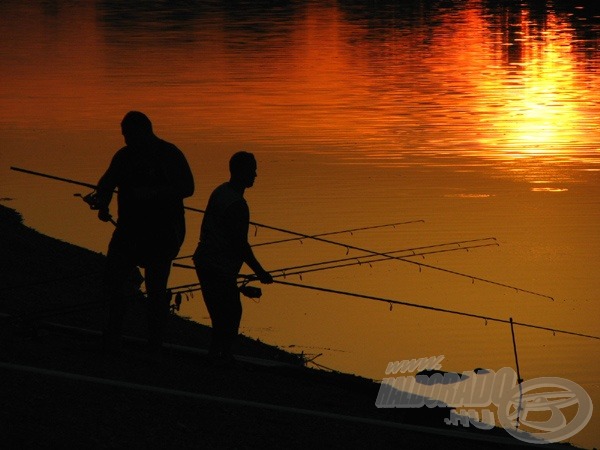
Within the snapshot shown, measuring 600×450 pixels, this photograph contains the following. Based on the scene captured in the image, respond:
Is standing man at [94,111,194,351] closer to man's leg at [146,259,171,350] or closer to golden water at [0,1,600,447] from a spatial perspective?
man's leg at [146,259,171,350]

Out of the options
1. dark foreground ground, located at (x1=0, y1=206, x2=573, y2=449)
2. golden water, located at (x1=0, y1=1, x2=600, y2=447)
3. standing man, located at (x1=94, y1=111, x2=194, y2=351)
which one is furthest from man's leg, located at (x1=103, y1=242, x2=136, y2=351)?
golden water, located at (x1=0, y1=1, x2=600, y2=447)

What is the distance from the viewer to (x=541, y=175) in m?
20.0

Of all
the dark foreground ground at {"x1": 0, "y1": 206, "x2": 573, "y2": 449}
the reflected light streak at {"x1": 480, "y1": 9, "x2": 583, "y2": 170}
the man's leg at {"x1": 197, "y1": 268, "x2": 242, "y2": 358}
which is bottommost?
the reflected light streak at {"x1": 480, "y1": 9, "x2": 583, "y2": 170}

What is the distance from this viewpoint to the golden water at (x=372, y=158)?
1260cm

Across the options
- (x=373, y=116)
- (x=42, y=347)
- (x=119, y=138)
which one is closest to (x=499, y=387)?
(x=42, y=347)

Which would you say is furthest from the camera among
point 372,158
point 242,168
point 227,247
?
point 372,158

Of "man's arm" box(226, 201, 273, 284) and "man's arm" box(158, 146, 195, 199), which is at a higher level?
"man's arm" box(158, 146, 195, 199)

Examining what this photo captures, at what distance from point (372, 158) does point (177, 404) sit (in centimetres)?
1399

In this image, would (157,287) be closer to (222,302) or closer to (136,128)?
(222,302)

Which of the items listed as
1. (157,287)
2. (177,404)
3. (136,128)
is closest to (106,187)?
(136,128)

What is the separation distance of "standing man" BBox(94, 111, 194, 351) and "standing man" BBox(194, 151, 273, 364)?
198 mm

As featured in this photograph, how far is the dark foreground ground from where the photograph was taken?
7.19 metres

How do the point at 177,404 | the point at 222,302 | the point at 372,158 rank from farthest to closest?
the point at 372,158, the point at 222,302, the point at 177,404

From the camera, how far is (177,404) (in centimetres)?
764
